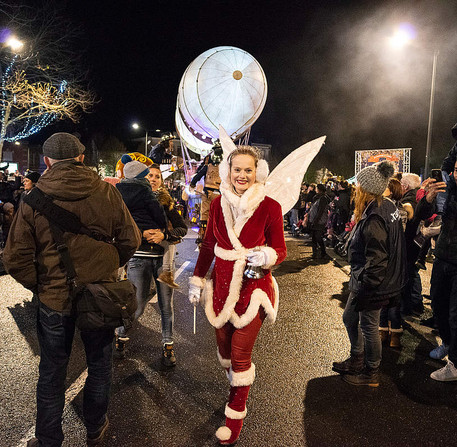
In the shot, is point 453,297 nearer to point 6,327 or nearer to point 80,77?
point 6,327

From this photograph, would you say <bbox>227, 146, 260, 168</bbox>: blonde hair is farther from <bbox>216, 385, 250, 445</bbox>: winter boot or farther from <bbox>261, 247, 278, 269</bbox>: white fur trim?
<bbox>216, 385, 250, 445</bbox>: winter boot

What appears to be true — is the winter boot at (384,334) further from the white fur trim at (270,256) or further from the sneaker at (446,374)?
the white fur trim at (270,256)

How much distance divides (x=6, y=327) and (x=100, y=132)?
5073 centimetres

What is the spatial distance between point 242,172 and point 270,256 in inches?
26.4

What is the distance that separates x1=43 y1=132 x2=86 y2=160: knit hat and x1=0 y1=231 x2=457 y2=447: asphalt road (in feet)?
6.63

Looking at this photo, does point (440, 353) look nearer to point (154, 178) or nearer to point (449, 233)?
point (449, 233)

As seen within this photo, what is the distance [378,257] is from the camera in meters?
3.13

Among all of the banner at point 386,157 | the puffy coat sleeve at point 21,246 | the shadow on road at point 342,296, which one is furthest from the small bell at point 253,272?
the banner at point 386,157

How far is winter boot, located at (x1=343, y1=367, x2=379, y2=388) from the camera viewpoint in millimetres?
3477

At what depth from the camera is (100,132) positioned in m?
50.8

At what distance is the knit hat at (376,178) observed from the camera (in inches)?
130

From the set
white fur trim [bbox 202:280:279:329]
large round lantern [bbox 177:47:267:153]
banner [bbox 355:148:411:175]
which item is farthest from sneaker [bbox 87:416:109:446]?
banner [bbox 355:148:411:175]

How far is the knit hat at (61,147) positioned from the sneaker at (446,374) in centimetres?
389

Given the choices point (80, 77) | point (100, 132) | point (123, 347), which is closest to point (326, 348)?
point (123, 347)
